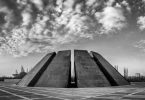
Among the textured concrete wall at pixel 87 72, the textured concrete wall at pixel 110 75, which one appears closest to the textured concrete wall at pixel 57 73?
the textured concrete wall at pixel 87 72

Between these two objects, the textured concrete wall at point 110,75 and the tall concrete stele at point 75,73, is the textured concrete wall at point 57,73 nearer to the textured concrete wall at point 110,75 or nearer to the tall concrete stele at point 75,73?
the tall concrete stele at point 75,73

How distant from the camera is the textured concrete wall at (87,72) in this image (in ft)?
86.0

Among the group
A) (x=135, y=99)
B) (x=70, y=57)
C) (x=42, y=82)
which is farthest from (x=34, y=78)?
(x=135, y=99)

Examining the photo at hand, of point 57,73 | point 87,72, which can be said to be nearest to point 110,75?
point 87,72

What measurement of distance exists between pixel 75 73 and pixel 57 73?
267cm

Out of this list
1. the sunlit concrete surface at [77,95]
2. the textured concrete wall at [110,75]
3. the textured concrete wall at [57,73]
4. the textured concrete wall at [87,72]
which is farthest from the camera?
the textured concrete wall at [110,75]

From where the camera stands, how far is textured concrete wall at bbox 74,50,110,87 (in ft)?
86.0

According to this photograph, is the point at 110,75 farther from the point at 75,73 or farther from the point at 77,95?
the point at 77,95

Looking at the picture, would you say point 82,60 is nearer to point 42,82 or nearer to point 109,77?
point 109,77

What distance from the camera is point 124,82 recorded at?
102 feet

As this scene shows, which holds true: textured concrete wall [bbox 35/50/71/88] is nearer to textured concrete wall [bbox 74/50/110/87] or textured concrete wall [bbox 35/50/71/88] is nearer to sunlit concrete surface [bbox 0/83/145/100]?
textured concrete wall [bbox 74/50/110/87]

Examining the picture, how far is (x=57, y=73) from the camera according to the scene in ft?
91.2

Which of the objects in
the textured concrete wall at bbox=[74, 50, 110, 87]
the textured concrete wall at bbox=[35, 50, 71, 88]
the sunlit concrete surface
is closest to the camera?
the sunlit concrete surface

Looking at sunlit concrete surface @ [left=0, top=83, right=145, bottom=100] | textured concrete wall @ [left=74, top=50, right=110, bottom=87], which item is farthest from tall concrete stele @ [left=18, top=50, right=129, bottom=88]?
sunlit concrete surface @ [left=0, top=83, right=145, bottom=100]
